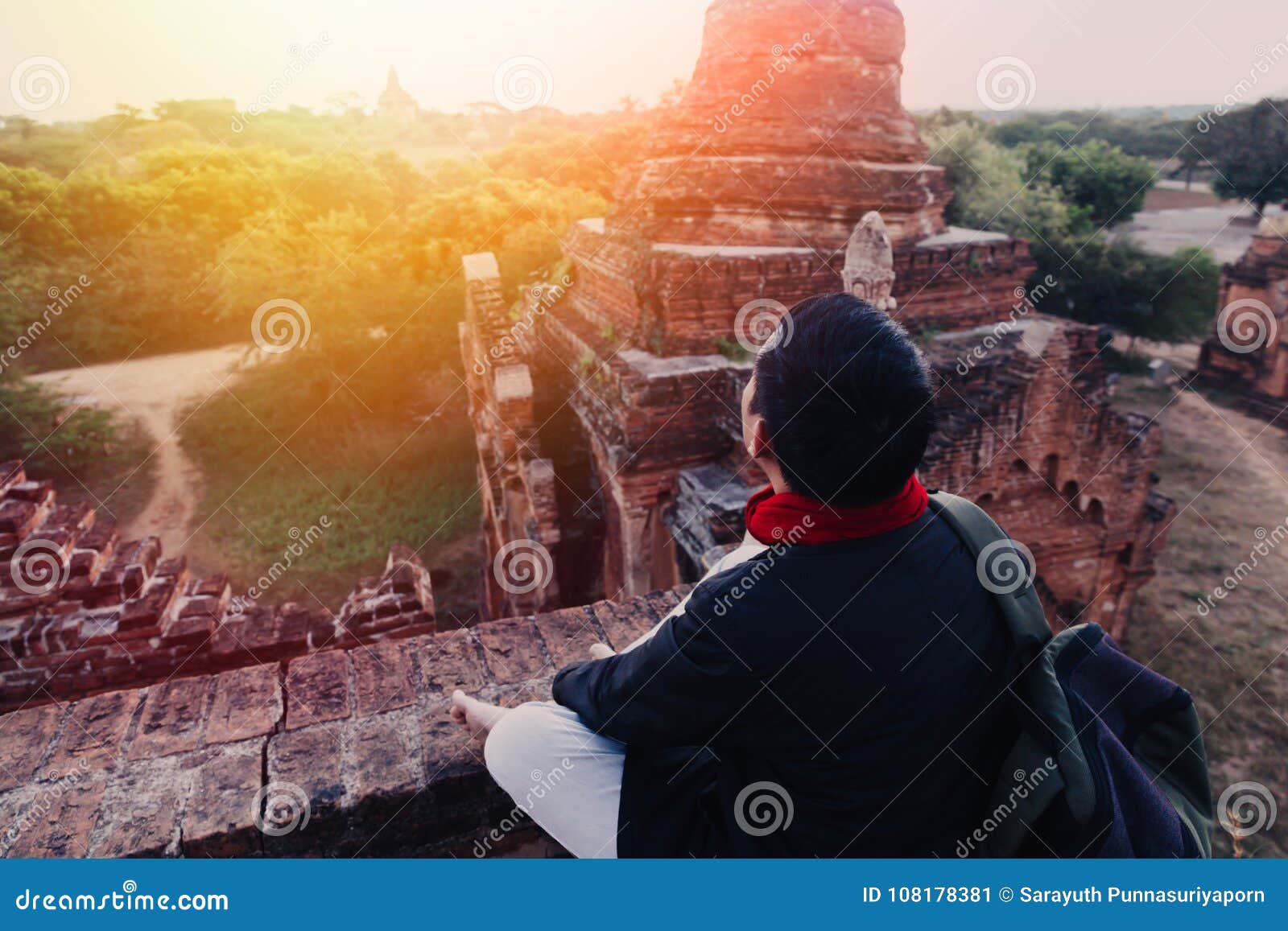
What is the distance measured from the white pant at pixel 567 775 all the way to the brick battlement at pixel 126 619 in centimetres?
219

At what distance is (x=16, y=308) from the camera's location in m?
14.8

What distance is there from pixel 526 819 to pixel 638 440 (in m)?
4.62

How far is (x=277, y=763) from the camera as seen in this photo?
76.3 inches

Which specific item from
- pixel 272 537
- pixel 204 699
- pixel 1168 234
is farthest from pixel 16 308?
pixel 1168 234

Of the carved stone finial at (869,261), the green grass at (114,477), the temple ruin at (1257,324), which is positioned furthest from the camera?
the temple ruin at (1257,324)

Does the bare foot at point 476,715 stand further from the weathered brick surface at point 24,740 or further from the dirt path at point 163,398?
the dirt path at point 163,398

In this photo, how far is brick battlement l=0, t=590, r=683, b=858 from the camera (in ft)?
5.87

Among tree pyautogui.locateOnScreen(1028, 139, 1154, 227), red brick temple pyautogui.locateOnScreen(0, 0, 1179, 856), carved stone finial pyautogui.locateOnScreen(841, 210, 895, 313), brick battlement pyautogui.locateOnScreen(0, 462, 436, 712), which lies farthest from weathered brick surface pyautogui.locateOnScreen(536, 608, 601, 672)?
tree pyautogui.locateOnScreen(1028, 139, 1154, 227)

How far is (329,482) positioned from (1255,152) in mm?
30962

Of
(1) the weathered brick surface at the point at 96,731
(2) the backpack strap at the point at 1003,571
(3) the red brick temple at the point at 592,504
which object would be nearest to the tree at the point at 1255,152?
(3) the red brick temple at the point at 592,504

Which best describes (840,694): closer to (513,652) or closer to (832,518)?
(832,518)

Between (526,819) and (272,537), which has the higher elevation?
(526,819)

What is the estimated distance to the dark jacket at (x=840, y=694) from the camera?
1.47m

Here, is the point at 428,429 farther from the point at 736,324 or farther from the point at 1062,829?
the point at 1062,829
